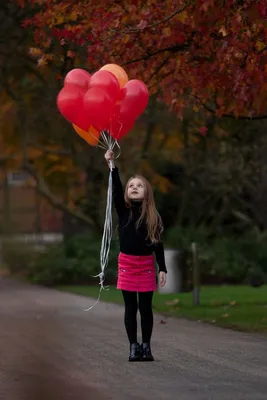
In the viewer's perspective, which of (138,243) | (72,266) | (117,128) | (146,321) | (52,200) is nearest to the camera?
(138,243)

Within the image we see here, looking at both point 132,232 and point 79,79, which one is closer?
point 132,232

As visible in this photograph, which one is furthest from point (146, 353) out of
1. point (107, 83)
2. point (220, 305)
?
point (220, 305)

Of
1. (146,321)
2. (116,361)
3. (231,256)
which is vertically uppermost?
(146,321)

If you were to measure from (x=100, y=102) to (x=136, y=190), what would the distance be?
98 centimetres

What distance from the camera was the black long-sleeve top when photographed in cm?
1251

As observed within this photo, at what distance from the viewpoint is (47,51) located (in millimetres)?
20312

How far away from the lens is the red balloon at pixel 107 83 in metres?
12.9

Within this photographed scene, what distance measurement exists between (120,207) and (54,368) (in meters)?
1.74

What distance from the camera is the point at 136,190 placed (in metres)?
12.5

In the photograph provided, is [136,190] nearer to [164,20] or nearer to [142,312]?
[142,312]

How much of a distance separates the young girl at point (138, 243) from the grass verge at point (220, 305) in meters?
3.82

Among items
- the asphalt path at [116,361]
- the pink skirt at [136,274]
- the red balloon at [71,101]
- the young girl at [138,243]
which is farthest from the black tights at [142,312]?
the red balloon at [71,101]

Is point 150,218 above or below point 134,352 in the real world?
above

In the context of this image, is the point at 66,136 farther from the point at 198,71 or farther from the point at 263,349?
the point at 263,349
